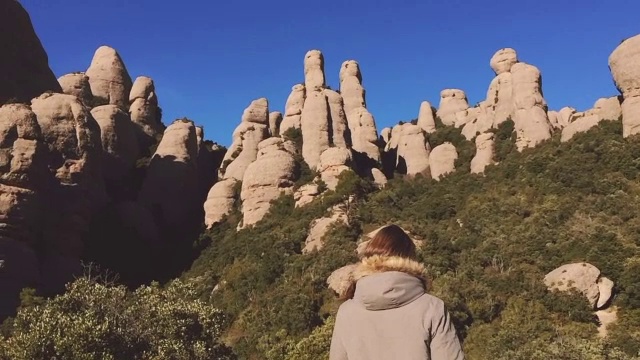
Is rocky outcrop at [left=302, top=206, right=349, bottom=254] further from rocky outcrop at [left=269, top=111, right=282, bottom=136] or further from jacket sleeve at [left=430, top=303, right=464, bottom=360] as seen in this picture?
jacket sleeve at [left=430, top=303, right=464, bottom=360]

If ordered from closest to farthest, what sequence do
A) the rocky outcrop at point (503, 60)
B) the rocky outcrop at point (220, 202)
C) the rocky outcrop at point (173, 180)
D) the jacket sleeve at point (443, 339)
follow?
1. the jacket sleeve at point (443, 339)
2. the rocky outcrop at point (220, 202)
3. the rocky outcrop at point (173, 180)
4. the rocky outcrop at point (503, 60)

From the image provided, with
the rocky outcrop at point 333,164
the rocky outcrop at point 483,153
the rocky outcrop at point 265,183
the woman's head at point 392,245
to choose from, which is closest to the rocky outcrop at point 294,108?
the rocky outcrop at point 265,183

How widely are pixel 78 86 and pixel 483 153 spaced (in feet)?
131

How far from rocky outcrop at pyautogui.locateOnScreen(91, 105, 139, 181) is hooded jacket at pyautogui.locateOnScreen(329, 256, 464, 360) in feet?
166

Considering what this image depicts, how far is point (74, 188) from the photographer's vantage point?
4069 centimetres

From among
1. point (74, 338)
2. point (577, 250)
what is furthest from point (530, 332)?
point (74, 338)

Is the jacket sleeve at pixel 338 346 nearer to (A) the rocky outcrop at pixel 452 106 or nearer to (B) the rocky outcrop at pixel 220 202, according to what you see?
(B) the rocky outcrop at pixel 220 202

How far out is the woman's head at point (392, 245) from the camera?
11.8 ft

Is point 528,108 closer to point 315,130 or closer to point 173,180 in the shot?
point 315,130

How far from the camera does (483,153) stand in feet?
173

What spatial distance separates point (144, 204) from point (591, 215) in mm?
36003

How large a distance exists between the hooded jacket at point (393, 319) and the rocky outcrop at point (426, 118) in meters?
68.1

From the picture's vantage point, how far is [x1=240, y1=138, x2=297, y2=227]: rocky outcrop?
48719 mm

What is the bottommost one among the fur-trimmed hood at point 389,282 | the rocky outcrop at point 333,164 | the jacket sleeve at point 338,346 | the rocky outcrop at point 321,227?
the jacket sleeve at point 338,346
